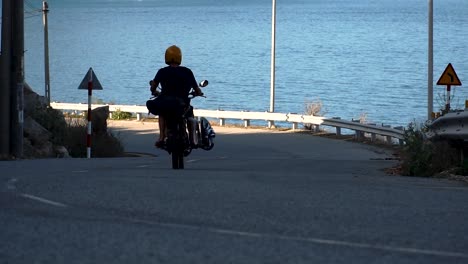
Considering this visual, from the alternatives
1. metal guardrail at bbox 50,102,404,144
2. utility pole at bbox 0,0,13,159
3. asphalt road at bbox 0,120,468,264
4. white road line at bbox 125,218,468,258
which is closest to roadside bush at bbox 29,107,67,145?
utility pole at bbox 0,0,13,159

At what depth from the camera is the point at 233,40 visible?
15425cm

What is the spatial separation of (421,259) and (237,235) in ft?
4.91

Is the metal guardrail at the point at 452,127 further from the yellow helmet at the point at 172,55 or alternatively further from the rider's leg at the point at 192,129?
the yellow helmet at the point at 172,55

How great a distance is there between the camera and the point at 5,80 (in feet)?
67.7

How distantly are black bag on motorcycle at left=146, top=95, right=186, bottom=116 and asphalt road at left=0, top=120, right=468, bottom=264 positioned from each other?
49.7 inches

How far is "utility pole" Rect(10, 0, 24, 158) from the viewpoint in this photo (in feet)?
66.9

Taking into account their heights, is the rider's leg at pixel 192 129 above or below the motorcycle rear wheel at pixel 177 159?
above

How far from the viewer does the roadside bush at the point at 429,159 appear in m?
16.3

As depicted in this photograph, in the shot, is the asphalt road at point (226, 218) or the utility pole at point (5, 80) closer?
the asphalt road at point (226, 218)

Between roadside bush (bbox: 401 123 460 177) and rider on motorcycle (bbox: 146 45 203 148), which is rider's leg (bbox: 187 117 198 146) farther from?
roadside bush (bbox: 401 123 460 177)

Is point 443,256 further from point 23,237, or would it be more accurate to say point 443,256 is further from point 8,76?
point 8,76

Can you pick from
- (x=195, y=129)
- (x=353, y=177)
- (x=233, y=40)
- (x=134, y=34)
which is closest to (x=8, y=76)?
(x=195, y=129)

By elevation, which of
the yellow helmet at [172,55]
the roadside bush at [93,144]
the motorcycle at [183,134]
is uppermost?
the yellow helmet at [172,55]

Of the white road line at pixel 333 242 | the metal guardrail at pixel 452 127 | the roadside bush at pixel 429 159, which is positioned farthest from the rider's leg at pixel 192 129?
the white road line at pixel 333 242
